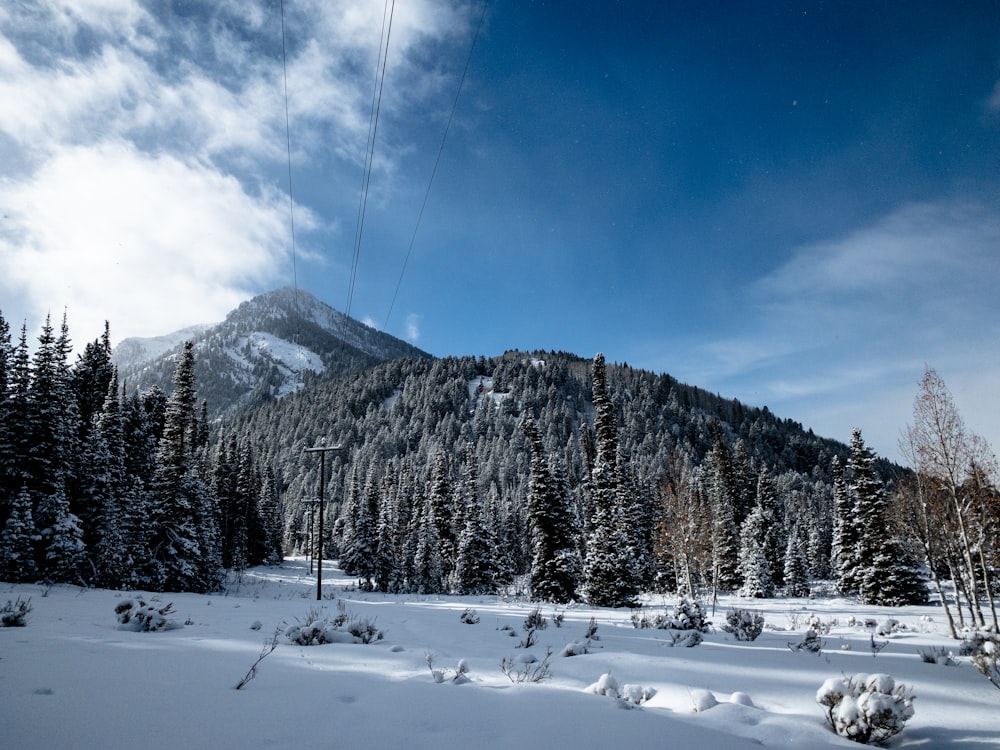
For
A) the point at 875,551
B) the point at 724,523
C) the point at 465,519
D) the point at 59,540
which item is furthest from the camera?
the point at 724,523

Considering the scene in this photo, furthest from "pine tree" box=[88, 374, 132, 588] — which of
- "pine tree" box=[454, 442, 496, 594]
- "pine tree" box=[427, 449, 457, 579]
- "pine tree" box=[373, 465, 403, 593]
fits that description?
"pine tree" box=[427, 449, 457, 579]

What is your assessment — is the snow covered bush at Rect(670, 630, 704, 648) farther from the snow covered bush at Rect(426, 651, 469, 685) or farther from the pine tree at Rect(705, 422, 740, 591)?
the pine tree at Rect(705, 422, 740, 591)

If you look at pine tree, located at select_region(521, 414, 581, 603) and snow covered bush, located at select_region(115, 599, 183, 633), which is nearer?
snow covered bush, located at select_region(115, 599, 183, 633)

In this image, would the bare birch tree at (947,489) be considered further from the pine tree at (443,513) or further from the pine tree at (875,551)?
the pine tree at (443,513)

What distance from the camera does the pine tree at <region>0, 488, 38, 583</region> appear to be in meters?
18.3

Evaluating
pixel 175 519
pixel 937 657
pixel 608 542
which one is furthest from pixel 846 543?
pixel 175 519

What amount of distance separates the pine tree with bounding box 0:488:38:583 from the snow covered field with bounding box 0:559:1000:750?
16673 mm

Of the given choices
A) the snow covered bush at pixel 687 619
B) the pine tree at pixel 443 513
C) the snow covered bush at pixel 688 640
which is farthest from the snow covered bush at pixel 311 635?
the pine tree at pixel 443 513

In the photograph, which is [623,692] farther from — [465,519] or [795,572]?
[795,572]

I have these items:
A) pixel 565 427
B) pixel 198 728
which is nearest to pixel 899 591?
pixel 198 728

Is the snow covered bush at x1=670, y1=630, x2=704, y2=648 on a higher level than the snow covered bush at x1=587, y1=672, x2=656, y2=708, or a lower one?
lower

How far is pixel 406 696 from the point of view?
447cm

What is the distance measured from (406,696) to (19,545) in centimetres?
2376

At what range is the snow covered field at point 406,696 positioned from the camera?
338 centimetres
